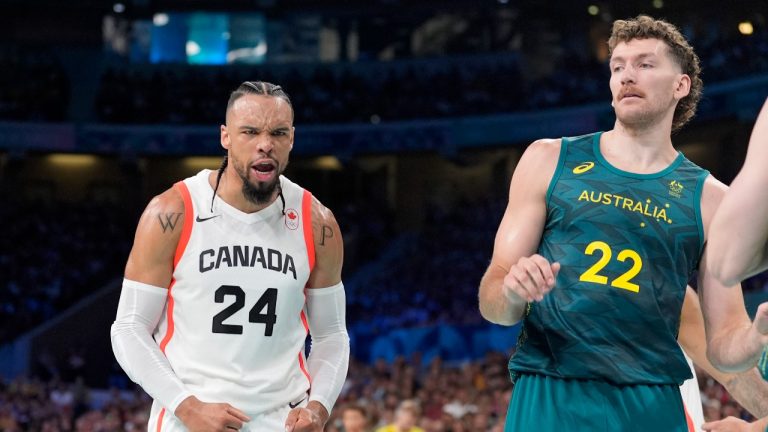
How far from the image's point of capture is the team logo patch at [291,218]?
4820 mm

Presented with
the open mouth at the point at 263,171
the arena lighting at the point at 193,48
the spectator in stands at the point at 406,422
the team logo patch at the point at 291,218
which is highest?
the open mouth at the point at 263,171

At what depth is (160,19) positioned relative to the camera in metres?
32.5

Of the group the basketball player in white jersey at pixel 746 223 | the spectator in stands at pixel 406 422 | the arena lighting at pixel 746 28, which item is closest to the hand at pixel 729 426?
the basketball player in white jersey at pixel 746 223

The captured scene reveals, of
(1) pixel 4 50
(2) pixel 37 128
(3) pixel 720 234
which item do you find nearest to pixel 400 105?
(2) pixel 37 128

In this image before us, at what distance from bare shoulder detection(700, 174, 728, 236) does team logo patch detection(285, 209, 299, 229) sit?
70.0 inches

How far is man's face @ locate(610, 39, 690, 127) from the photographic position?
408cm

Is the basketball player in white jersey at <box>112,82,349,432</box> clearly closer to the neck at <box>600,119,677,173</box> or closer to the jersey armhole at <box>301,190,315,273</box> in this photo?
the jersey armhole at <box>301,190,315,273</box>

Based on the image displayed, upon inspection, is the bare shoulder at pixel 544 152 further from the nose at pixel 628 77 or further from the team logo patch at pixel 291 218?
the team logo patch at pixel 291 218

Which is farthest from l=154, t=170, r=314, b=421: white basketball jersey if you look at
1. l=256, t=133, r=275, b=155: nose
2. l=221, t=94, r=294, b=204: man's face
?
l=256, t=133, r=275, b=155: nose

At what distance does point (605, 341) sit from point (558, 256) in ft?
1.13

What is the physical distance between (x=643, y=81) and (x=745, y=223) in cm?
149

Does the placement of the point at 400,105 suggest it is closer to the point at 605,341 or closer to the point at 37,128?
the point at 37,128

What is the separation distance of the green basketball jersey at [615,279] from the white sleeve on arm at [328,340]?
1.04 meters

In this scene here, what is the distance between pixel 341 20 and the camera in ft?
105
